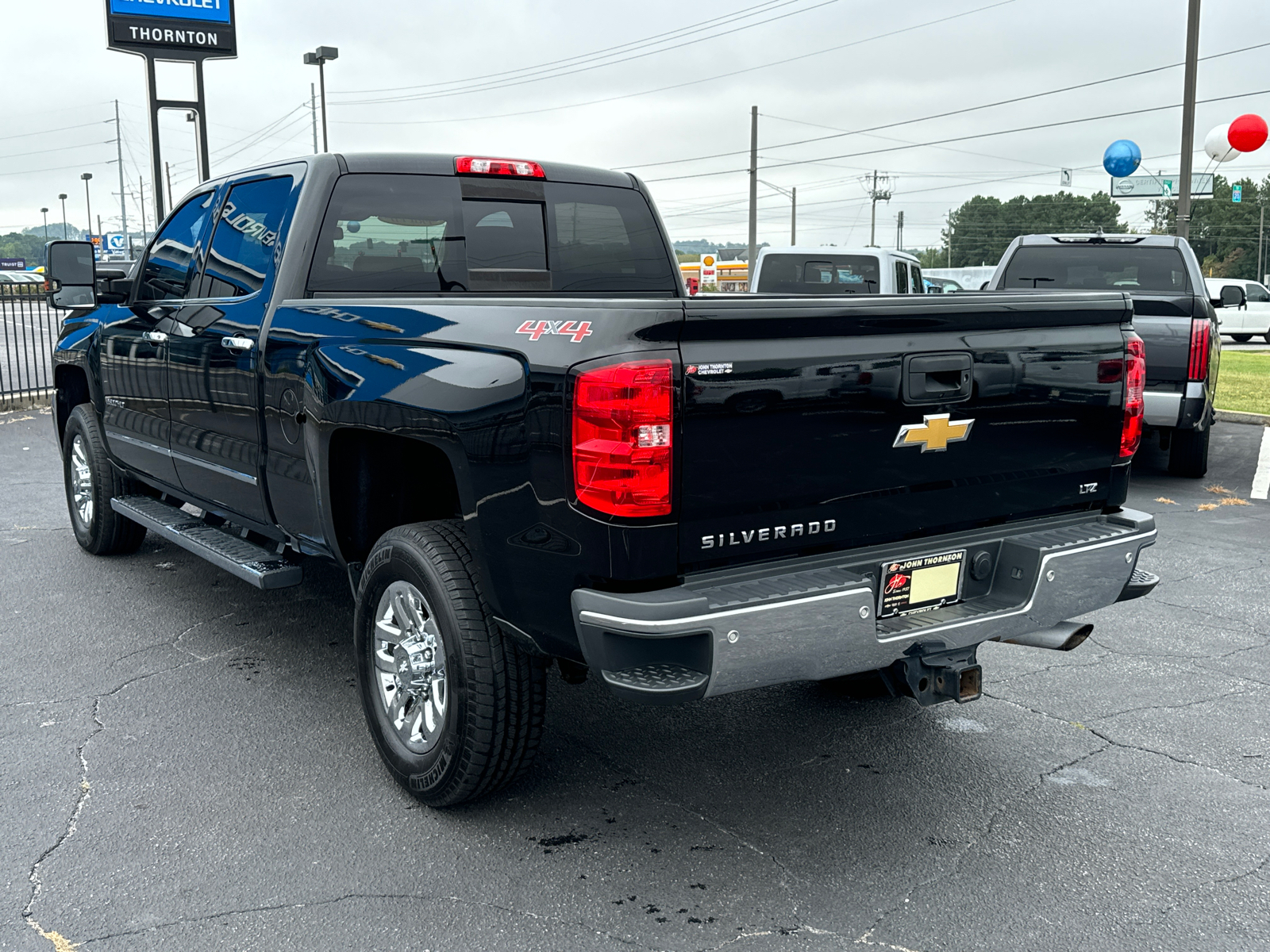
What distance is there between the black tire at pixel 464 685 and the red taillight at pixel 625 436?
675mm

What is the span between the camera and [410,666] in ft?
11.7

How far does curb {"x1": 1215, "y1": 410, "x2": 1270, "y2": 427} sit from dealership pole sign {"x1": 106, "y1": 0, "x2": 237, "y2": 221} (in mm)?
16451

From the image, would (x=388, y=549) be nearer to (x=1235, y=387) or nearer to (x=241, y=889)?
(x=241, y=889)

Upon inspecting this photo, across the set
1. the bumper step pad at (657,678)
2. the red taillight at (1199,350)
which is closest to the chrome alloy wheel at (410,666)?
the bumper step pad at (657,678)

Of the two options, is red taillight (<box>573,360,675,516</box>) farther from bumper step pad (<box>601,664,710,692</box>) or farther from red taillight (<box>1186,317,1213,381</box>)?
red taillight (<box>1186,317,1213,381</box>)

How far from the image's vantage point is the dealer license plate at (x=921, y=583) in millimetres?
3193

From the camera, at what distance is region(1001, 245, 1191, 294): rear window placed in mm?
10367

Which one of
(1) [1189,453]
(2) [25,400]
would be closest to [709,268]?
(2) [25,400]

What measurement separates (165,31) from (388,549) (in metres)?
19.1

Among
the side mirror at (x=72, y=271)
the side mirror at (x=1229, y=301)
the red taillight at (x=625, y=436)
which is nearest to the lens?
the red taillight at (x=625, y=436)

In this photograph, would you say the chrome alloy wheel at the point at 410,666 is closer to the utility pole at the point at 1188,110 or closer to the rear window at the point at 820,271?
the rear window at the point at 820,271

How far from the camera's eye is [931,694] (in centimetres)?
324

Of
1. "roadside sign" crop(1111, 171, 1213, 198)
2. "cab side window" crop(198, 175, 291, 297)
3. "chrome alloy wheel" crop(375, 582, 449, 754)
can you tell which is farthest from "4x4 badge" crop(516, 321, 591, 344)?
"roadside sign" crop(1111, 171, 1213, 198)

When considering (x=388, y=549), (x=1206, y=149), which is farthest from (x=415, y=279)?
(x=1206, y=149)
